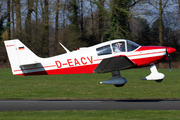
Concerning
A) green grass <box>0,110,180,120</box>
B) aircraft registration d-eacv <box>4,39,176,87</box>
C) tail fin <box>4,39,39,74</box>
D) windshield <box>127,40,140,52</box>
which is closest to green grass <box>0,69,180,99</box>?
aircraft registration d-eacv <box>4,39,176,87</box>

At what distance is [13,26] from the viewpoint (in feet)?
156

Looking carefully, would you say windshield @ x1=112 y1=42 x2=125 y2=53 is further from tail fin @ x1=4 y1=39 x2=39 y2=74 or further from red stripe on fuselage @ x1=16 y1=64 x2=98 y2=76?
tail fin @ x1=4 y1=39 x2=39 y2=74

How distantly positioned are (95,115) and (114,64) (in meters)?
4.04

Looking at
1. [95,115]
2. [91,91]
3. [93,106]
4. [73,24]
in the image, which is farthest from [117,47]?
[73,24]

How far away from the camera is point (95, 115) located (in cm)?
991

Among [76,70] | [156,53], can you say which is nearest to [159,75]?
[156,53]

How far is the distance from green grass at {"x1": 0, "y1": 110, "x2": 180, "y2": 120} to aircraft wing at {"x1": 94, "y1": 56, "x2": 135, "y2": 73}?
2929 millimetres

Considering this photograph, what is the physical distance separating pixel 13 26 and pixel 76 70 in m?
35.9

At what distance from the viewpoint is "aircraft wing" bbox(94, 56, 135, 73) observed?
1275 centimetres

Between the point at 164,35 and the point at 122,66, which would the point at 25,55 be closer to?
the point at 122,66

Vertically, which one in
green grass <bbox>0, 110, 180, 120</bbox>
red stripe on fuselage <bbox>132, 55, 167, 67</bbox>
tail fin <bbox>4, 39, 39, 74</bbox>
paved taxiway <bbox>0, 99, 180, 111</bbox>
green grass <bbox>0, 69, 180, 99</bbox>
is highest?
tail fin <bbox>4, 39, 39, 74</bbox>

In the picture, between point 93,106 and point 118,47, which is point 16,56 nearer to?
point 93,106

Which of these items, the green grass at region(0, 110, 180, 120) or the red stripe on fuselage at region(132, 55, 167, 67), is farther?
the red stripe on fuselage at region(132, 55, 167, 67)

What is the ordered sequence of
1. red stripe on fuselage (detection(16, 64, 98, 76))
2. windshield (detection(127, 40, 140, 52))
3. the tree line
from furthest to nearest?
the tree line
red stripe on fuselage (detection(16, 64, 98, 76))
windshield (detection(127, 40, 140, 52))
